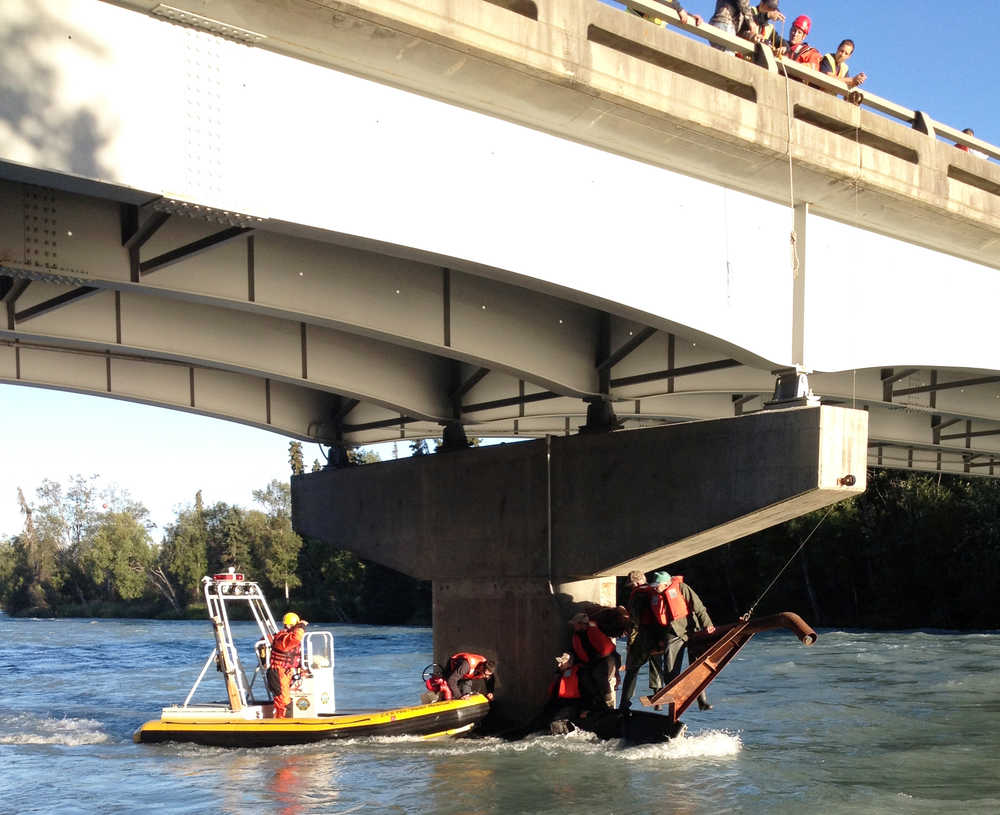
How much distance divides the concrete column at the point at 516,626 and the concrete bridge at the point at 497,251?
5cm

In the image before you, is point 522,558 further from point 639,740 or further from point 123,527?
point 123,527

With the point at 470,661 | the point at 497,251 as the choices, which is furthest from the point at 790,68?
the point at 470,661

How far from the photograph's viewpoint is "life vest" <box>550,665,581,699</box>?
1617 cm

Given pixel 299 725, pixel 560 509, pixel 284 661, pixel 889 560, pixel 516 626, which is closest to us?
pixel 299 725

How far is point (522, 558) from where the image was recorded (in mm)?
17297

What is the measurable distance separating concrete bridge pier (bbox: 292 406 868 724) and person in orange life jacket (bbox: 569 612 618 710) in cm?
58

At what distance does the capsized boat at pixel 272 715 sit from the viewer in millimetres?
15992

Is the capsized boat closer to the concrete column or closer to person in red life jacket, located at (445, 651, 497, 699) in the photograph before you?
person in red life jacket, located at (445, 651, 497, 699)

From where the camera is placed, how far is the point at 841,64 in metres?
15.6

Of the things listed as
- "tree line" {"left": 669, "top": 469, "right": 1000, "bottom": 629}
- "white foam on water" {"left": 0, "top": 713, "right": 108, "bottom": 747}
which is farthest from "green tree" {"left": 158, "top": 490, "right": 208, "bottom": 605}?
"white foam on water" {"left": 0, "top": 713, "right": 108, "bottom": 747}

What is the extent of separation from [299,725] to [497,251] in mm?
7654

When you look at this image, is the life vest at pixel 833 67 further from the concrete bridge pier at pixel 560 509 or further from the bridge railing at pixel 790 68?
the concrete bridge pier at pixel 560 509

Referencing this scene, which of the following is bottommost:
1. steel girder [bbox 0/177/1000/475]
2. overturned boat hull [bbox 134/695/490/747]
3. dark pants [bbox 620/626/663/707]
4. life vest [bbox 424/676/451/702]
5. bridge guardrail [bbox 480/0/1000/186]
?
overturned boat hull [bbox 134/695/490/747]

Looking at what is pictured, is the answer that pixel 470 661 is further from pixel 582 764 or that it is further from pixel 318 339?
pixel 318 339
